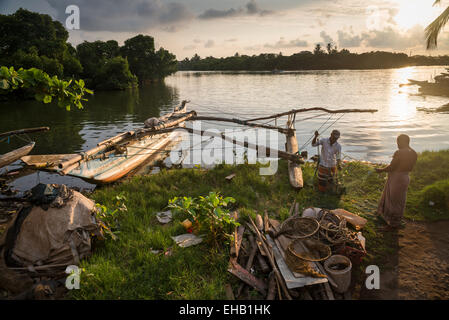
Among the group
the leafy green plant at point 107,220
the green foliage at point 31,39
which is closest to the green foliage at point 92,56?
the green foliage at point 31,39

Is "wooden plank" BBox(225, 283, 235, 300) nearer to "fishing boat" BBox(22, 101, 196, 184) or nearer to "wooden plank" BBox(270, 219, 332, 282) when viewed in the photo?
Answer: "wooden plank" BBox(270, 219, 332, 282)

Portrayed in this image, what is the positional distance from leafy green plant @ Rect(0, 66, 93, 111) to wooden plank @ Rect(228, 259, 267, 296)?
4.01m

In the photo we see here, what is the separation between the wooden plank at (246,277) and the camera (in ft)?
15.2

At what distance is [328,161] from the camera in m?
8.24

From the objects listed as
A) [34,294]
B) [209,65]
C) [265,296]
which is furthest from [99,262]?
[209,65]

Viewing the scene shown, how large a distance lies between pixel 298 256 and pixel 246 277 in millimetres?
1088

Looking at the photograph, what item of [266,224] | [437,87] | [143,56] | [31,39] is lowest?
[266,224]

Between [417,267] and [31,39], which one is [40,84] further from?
[31,39]

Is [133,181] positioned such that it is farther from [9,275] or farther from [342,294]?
[342,294]

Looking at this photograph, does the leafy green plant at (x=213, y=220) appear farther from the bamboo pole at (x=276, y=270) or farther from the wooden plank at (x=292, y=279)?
the wooden plank at (x=292, y=279)

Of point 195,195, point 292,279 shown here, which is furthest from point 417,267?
point 195,195

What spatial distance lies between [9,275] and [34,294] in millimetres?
851

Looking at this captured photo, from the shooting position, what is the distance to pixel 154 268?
502cm
